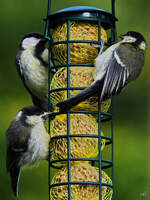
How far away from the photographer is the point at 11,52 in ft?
36.0

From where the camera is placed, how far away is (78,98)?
6133mm

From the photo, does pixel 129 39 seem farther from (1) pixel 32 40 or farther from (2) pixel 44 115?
(1) pixel 32 40

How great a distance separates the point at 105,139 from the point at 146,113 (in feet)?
13.7

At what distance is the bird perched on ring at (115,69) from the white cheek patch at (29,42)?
1.10 m

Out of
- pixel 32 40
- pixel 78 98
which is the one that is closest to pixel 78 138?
pixel 78 98

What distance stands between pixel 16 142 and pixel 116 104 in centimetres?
431

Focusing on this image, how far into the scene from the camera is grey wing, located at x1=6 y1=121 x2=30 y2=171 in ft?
21.9

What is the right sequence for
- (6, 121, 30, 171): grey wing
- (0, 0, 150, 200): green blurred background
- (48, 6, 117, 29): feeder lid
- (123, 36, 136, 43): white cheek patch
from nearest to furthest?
1. (48, 6, 117, 29): feeder lid
2. (123, 36, 136, 43): white cheek patch
3. (6, 121, 30, 171): grey wing
4. (0, 0, 150, 200): green blurred background

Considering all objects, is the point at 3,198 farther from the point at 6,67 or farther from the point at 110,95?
the point at 110,95

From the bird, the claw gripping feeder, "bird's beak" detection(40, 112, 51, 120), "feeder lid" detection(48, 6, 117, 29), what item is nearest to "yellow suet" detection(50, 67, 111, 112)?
the claw gripping feeder

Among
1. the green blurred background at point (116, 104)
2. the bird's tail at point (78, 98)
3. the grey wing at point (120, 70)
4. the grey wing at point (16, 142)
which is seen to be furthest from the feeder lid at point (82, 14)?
the green blurred background at point (116, 104)

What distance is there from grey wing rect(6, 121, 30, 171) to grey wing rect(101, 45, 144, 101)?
0.95 m

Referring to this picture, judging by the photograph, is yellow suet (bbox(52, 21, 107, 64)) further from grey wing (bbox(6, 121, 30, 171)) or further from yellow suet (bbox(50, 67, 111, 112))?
grey wing (bbox(6, 121, 30, 171))

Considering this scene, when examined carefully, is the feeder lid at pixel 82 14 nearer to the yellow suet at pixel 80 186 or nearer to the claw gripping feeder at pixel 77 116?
the claw gripping feeder at pixel 77 116
